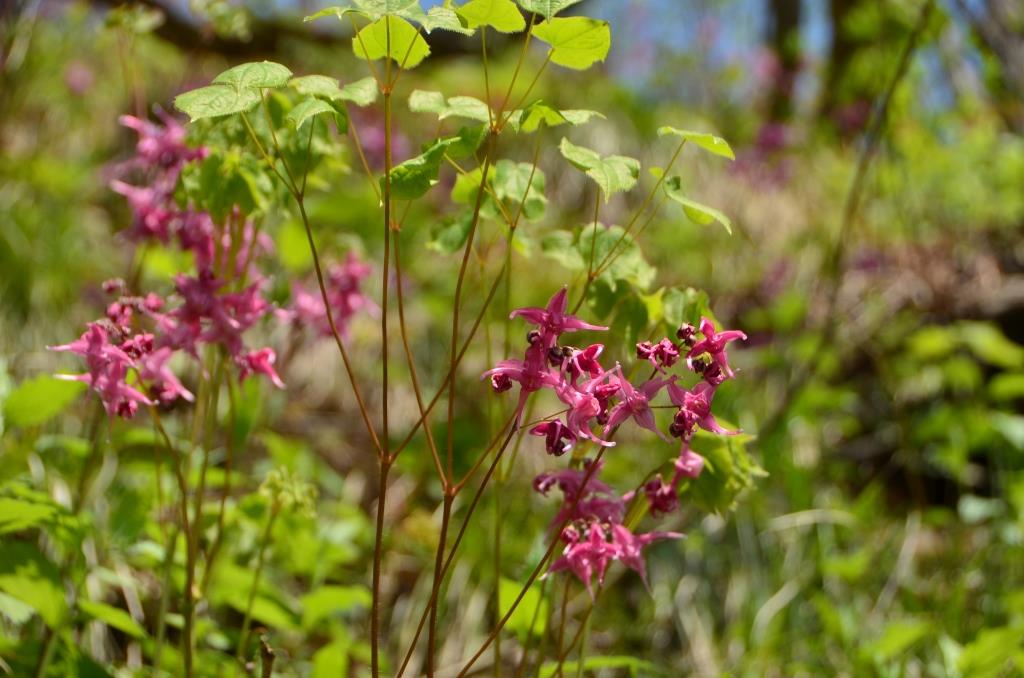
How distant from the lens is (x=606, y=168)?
114 cm

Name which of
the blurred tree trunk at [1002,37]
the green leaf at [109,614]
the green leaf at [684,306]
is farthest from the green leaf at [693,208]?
the blurred tree trunk at [1002,37]

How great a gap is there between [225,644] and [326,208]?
2.25 metres

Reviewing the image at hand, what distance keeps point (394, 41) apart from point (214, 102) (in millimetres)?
264

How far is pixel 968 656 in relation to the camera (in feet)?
5.96

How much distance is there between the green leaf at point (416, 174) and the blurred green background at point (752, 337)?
0.36 meters

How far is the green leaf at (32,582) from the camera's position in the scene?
1430 millimetres

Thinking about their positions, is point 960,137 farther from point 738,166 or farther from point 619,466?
point 619,466

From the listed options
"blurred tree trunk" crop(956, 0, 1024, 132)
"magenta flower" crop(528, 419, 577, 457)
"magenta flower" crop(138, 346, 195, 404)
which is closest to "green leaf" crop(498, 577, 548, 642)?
"magenta flower" crop(528, 419, 577, 457)

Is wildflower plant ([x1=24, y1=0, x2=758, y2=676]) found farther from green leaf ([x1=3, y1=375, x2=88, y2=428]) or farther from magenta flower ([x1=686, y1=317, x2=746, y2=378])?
green leaf ([x1=3, y1=375, x2=88, y2=428])

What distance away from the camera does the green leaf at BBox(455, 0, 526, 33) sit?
1.04 metres

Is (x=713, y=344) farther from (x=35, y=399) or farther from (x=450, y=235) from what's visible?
(x=35, y=399)

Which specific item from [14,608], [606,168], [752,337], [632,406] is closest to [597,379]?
[632,406]

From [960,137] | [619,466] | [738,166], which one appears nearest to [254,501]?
[619,466]

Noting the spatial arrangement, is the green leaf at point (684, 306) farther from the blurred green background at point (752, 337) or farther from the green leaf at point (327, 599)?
the green leaf at point (327, 599)
